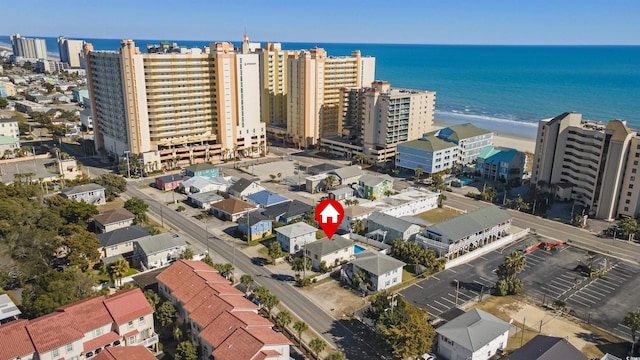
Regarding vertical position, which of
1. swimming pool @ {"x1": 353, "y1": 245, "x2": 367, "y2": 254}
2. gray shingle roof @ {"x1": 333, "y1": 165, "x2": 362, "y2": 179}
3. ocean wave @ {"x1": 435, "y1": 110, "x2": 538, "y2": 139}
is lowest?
swimming pool @ {"x1": 353, "y1": 245, "x2": 367, "y2": 254}

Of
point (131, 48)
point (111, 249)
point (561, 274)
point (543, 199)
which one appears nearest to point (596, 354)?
point (561, 274)

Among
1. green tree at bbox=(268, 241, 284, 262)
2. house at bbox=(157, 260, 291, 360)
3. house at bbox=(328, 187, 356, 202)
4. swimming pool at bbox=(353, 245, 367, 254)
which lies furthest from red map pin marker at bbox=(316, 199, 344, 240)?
house at bbox=(157, 260, 291, 360)

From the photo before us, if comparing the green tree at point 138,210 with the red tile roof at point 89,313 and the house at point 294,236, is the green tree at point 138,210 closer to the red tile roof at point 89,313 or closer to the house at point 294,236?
the house at point 294,236

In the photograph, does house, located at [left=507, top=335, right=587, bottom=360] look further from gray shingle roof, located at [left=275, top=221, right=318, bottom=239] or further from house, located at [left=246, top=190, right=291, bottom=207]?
house, located at [left=246, top=190, right=291, bottom=207]

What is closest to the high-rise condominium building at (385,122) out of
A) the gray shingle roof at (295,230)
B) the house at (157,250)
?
the gray shingle roof at (295,230)

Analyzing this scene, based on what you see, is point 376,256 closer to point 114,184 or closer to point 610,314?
point 610,314

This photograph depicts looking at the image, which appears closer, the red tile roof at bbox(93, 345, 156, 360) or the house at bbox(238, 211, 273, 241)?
the red tile roof at bbox(93, 345, 156, 360)
